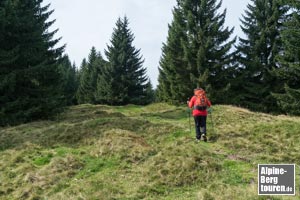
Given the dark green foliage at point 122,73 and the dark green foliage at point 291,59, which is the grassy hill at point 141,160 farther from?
the dark green foliage at point 122,73

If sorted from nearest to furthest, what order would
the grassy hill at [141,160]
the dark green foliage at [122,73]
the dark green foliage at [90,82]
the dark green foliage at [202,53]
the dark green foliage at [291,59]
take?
the grassy hill at [141,160] → the dark green foliage at [291,59] → the dark green foliage at [202,53] → the dark green foliage at [122,73] → the dark green foliage at [90,82]

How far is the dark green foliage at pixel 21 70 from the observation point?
56.7 ft

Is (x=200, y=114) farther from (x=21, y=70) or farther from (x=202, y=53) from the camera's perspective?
(x=202, y=53)

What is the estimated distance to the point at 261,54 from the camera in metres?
28.2

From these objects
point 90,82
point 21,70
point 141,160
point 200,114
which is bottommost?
point 141,160

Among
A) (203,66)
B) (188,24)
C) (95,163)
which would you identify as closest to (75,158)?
(95,163)

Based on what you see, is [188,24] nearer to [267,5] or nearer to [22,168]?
[267,5]

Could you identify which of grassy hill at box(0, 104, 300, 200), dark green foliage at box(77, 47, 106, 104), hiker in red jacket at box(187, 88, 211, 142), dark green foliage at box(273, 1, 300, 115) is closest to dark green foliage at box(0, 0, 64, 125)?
grassy hill at box(0, 104, 300, 200)

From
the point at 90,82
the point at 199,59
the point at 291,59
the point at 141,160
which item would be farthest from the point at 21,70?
the point at 90,82

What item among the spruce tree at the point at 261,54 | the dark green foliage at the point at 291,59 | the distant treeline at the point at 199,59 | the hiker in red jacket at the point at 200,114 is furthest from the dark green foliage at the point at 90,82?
the hiker in red jacket at the point at 200,114

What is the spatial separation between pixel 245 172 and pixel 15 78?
15270 millimetres

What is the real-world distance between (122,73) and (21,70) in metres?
22.1

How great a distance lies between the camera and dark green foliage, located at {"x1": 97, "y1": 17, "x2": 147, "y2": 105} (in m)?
38.7

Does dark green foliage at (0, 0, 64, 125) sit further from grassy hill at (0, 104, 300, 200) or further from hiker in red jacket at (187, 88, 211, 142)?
hiker in red jacket at (187, 88, 211, 142)
